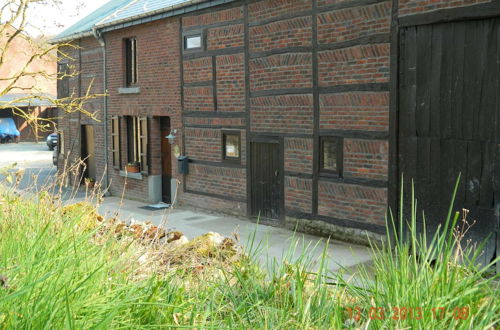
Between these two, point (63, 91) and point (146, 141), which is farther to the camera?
point (63, 91)

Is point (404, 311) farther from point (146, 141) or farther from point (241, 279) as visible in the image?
point (146, 141)

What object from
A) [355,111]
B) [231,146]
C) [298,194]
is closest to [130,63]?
[231,146]

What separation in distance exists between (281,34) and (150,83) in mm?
4860

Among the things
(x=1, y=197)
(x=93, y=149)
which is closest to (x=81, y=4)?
(x=1, y=197)

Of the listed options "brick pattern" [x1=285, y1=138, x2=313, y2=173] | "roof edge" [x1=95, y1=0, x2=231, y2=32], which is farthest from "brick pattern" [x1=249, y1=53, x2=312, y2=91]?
"roof edge" [x1=95, y1=0, x2=231, y2=32]

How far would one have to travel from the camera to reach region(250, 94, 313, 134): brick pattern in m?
10.6

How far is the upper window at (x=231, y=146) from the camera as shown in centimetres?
1245

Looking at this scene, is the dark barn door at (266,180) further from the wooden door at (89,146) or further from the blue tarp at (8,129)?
the blue tarp at (8,129)

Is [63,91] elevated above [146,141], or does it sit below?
above

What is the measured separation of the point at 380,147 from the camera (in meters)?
9.36

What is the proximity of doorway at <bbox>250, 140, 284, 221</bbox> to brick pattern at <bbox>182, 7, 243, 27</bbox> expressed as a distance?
2.62 m

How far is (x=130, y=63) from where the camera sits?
1591 cm

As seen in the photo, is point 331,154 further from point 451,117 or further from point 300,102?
point 451,117

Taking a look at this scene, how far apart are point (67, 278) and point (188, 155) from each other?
1042 cm
